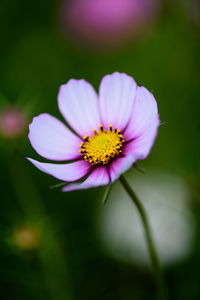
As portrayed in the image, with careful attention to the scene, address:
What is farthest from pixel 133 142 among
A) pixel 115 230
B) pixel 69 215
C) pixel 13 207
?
pixel 13 207

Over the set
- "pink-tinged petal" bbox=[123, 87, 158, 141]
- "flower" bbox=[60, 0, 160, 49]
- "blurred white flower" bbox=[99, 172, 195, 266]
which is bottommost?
"blurred white flower" bbox=[99, 172, 195, 266]

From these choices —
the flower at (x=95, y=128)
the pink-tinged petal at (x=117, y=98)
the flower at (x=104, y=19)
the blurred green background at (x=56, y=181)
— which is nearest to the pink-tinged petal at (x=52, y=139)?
the flower at (x=95, y=128)

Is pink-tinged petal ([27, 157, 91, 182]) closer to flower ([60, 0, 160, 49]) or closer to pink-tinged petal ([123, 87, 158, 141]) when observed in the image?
pink-tinged petal ([123, 87, 158, 141])

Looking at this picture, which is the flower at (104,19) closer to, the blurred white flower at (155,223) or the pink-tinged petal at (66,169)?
the blurred white flower at (155,223)

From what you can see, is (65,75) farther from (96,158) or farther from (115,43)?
(96,158)

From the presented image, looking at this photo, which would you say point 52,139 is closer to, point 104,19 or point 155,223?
point 155,223

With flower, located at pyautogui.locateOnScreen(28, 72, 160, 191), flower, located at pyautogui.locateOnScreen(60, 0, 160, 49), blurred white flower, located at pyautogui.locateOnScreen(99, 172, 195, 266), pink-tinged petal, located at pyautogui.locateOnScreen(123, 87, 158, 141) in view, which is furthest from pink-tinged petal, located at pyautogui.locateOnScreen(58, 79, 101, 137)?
flower, located at pyautogui.locateOnScreen(60, 0, 160, 49)
